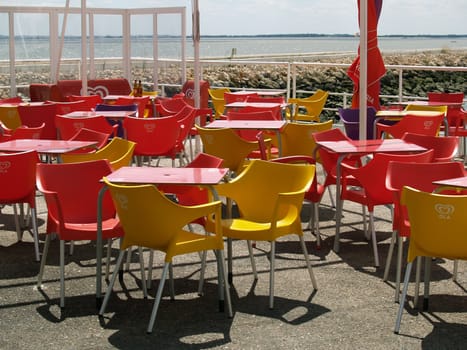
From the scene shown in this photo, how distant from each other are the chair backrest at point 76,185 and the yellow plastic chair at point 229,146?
234 cm

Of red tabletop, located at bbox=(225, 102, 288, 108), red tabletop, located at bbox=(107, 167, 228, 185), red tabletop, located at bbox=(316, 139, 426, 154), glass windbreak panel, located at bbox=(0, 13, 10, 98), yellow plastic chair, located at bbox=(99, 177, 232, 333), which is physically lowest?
yellow plastic chair, located at bbox=(99, 177, 232, 333)

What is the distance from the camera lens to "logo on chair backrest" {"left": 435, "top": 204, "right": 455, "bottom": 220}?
4.72 m

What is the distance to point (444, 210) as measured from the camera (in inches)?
187

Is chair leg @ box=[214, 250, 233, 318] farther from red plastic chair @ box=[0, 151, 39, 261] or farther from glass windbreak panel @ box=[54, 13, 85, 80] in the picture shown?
glass windbreak panel @ box=[54, 13, 85, 80]

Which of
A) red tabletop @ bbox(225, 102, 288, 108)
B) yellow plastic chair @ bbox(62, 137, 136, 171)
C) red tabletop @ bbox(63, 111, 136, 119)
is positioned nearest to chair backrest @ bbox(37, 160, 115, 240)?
yellow plastic chair @ bbox(62, 137, 136, 171)

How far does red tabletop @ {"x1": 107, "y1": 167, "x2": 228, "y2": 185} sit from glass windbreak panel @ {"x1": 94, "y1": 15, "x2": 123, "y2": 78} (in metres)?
10.3

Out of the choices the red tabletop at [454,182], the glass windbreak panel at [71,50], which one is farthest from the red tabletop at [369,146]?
Answer: the glass windbreak panel at [71,50]

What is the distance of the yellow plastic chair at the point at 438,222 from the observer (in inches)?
186

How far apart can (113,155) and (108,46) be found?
31.9 ft

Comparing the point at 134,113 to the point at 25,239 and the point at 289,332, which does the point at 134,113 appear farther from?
the point at 289,332

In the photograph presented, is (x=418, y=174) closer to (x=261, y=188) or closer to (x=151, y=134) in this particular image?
(x=261, y=188)

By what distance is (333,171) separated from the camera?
23.9 feet

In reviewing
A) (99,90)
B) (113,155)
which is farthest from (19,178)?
(99,90)

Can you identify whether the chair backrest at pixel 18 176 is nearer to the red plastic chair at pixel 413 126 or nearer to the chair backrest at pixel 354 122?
the red plastic chair at pixel 413 126
